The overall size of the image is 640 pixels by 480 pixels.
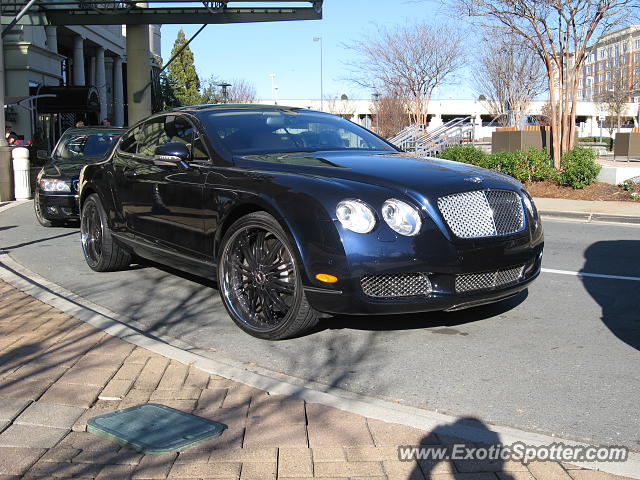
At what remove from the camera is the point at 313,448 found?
3.21 m

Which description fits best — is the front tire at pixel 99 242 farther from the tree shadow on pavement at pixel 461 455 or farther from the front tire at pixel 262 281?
the tree shadow on pavement at pixel 461 455

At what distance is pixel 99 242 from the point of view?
23.9 ft

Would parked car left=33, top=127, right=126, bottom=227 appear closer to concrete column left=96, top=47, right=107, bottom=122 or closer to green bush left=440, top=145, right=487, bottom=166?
green bush left=440, top=145, right=487, bottom=166

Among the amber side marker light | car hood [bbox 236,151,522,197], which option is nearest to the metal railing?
car hood [bbox 236,151,522,197]

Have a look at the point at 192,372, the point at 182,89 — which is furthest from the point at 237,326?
the point at 182,89

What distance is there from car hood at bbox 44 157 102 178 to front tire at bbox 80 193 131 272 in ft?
11.7

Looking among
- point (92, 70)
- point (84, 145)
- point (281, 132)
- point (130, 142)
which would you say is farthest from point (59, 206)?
point (92, 70)

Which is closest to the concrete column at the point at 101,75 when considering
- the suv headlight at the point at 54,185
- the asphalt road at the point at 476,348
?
the suv headlight at the point at 54,185

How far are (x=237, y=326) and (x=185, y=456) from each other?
219 centimetres

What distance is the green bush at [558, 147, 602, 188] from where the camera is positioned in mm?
15758

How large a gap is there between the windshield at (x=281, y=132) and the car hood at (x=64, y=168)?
18.5 feet

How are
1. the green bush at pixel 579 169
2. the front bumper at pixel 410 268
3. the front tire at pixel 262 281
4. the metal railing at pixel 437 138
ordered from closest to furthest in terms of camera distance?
the front bumper at pixel 410 268 → the front tire at pixel 262 281 → the green bush at pixel 579 169 → the metal railing at pixel 437 138

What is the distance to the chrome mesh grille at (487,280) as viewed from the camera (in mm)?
4562

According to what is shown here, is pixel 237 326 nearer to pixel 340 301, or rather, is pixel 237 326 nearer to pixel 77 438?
pixel 340 301
